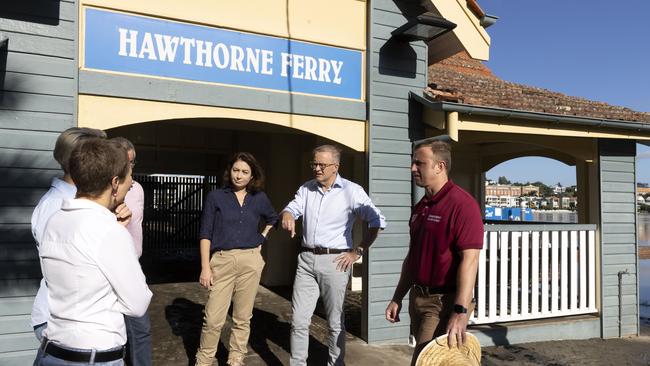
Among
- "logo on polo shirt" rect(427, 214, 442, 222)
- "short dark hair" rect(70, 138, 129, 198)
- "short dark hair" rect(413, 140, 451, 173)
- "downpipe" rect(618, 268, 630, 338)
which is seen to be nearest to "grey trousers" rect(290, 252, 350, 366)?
"logo on polo shirt" rect(427, 214, 442, 222)

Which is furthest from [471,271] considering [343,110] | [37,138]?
[37,138]

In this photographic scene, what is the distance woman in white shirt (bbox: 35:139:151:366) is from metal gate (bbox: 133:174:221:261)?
A: 31.3 ft

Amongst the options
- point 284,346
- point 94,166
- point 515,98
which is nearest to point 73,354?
point 94,166

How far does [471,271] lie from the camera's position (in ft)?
8.39

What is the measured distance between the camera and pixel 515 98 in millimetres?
5828

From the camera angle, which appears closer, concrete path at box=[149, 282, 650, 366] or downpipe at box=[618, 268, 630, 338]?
concrete path at box=[149, 282, 650, 366]

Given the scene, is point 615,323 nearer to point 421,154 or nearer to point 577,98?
point 577,98

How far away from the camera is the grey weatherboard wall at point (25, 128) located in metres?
3.84

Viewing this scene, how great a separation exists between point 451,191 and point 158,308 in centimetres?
422

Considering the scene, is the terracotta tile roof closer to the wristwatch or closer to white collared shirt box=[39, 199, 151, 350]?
the wristwatch

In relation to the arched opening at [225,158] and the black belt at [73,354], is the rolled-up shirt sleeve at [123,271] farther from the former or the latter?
the arched opening at [225,158]

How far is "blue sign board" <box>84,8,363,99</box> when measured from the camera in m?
4.21

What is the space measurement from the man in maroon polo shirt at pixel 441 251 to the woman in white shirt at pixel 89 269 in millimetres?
1583

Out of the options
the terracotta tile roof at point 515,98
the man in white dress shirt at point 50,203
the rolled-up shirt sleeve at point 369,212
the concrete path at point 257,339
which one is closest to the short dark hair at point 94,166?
the man in white dress shirt at point 50,203
